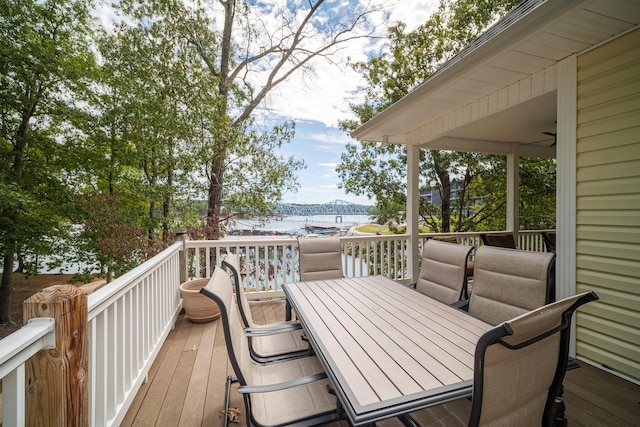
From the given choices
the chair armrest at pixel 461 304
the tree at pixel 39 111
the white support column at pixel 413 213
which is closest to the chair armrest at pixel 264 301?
the white support column at pixel 413 213

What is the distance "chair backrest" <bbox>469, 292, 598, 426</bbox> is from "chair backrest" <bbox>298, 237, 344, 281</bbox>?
233 centimetres

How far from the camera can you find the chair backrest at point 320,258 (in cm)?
327

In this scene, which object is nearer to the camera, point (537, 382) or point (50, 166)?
point (537, 382)

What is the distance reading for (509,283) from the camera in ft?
6.52

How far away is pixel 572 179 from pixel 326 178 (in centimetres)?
831

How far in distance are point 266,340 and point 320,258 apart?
1.32m

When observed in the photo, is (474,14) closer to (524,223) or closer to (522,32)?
(524,223)

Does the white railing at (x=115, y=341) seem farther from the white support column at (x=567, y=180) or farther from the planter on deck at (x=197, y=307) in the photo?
the white support column at (x=567, y=180)

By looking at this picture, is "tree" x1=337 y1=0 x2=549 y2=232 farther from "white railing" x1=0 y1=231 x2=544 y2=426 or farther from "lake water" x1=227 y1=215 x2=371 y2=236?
"white railing" x1=0 y1=231 x2=544 y2=426

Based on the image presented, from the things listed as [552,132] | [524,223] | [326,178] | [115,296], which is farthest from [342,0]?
[115,296]

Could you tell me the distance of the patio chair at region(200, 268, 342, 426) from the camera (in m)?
1.23

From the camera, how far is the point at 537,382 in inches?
40.9

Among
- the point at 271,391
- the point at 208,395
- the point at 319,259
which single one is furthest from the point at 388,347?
the point at 319,259

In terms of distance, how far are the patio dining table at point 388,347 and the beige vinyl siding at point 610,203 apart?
155cm
